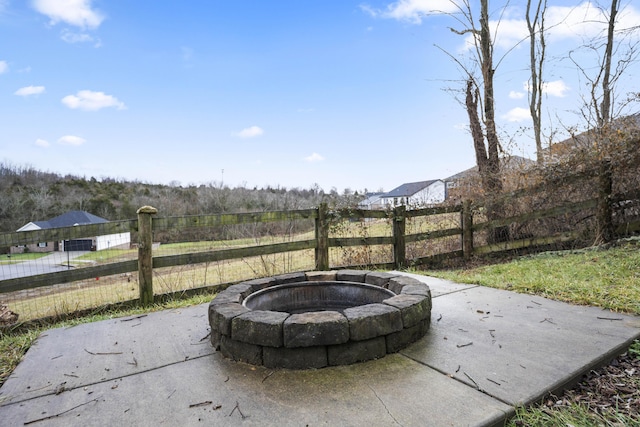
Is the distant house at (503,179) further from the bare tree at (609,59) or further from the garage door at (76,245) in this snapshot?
Result: the garage door at (76,245)

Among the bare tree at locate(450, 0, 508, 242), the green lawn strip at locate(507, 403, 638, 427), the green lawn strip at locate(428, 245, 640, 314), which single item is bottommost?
the green lawn strip at locate(507, 403, 638, 427)

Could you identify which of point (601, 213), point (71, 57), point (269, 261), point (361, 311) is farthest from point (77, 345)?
point (71, 57)

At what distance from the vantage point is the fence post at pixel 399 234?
5855mm

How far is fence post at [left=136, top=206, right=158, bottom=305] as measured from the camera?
3.83 metres

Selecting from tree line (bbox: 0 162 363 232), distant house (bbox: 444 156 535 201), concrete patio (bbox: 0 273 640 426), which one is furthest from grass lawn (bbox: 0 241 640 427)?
tree line (bbox: 0 162 363 232)

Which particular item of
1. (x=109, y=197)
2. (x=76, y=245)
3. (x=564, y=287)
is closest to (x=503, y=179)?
(x=564, y=287)

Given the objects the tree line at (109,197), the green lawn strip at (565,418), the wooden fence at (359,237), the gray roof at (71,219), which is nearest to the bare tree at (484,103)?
the wooden fence at (359,237)

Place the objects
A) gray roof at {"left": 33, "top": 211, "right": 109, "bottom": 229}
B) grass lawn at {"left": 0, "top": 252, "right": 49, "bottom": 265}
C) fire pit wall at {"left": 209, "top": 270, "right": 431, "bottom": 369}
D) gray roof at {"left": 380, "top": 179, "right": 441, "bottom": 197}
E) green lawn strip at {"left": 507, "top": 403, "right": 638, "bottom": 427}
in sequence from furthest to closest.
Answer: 1. gray roof at {"left": 380, "top": 179, "right": 441, "bottom": 197}
2. gray roof at {"left": 33, "top": 211, "right": 109, "bottom": 229}
3. grass lawn at {"left": 0, "top": 252, "right": 49, "bottom": 265}
4. fire pit wall at {"left": 209, "top": 270, "right": 431, "bottom": 369}
5. green lawn strip at {"left": 507, "top": 403, "right": 638, "bottom": 427}

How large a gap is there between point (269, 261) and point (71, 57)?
11349 millimetres

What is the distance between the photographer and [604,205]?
539cm

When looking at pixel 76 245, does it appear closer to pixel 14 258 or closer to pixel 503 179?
pixel 14 258

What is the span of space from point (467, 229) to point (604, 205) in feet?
7.20

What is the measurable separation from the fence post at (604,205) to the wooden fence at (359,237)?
13 mm

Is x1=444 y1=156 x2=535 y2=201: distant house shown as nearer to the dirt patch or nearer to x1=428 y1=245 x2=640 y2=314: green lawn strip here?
x1=428 y1=245 x2=640 y2=314: green lawn strip
